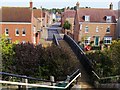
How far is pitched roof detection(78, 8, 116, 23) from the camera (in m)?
39.1

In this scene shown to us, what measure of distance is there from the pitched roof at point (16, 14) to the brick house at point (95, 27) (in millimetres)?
8346

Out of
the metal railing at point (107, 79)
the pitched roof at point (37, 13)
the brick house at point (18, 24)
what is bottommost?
the metal railing at point (107, 79)

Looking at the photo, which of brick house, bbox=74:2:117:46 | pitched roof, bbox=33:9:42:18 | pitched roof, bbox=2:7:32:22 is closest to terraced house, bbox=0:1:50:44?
pitched roof, bbox=2:7:32:22

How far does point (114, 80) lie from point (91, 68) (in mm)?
2062

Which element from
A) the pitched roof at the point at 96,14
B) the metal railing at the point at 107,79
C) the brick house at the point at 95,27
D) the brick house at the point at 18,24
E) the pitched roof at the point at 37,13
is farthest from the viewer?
the pitched roof at the point at 37,13

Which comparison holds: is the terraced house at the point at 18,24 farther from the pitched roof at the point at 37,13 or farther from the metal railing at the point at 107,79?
the metal railing at the point at 107,79

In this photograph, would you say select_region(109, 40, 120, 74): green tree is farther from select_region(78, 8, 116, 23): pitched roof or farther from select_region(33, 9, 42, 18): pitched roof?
select_region(33, 9, 42, 18): pitched roof

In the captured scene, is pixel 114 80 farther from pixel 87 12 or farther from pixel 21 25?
pixel 87 12

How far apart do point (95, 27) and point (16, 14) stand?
38.9 feet

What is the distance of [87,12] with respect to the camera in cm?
3997

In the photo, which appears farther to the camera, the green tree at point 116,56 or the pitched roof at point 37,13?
the pitched roof at point 37,13

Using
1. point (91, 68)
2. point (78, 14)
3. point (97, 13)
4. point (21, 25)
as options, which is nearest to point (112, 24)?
point (97, 13)

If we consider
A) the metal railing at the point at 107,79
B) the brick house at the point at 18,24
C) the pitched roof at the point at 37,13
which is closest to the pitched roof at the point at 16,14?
the brick house at the point at 18,24

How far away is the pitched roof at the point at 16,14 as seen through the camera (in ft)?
109
